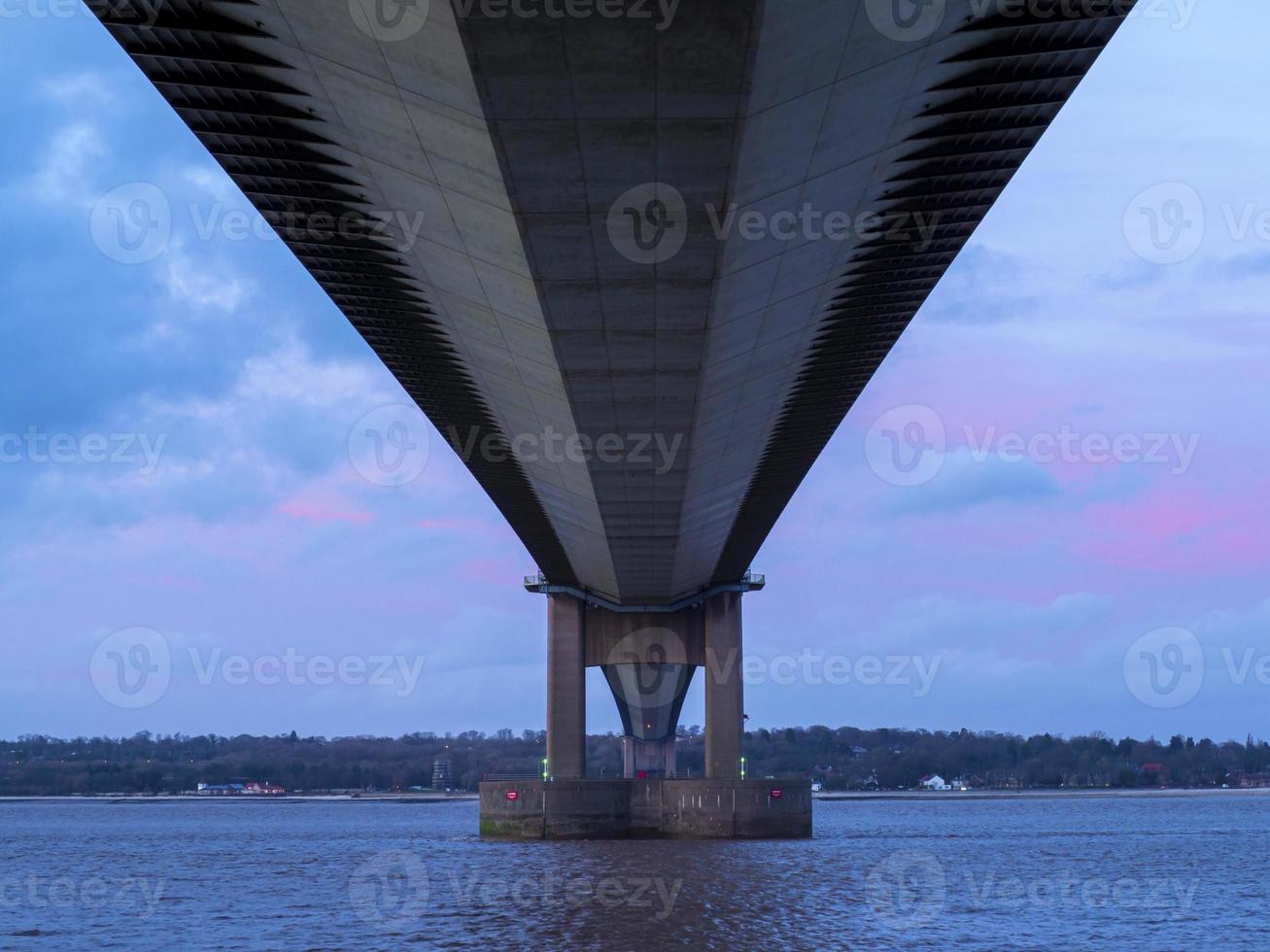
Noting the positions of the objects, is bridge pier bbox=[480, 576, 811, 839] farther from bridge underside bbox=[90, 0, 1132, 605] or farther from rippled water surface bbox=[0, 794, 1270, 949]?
bridge underside bbox=[90, 0, 1132, 605]

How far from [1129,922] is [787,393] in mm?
16986

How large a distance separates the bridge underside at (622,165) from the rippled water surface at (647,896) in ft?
41.8

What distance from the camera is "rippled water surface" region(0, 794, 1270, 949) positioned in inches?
1344

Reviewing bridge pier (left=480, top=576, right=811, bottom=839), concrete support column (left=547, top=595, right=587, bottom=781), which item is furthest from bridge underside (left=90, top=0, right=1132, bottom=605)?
concrete support column (left=547, top=595, right=587, bottom=781)

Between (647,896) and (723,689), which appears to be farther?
(723,689)

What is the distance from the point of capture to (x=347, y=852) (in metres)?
75.4

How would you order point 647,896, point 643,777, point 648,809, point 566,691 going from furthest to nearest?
point 566,691
point 643,777
point 648,809
point 647,896

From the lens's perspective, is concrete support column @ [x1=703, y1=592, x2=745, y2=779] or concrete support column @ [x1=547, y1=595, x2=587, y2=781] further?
concrete support column @ [x1=547, y1=595, x2=587, y2=781]

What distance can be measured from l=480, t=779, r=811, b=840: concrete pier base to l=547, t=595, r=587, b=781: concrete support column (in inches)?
246

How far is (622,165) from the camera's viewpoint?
72.5 feet

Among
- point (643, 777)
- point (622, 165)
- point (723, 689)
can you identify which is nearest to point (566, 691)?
point (643, 777)

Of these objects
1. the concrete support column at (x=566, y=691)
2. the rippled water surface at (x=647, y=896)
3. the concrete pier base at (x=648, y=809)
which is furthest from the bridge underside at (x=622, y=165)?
the concrete support column at (x=566, y=691)

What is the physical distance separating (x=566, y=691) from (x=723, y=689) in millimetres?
8879

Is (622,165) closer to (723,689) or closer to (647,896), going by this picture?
(647,896)
